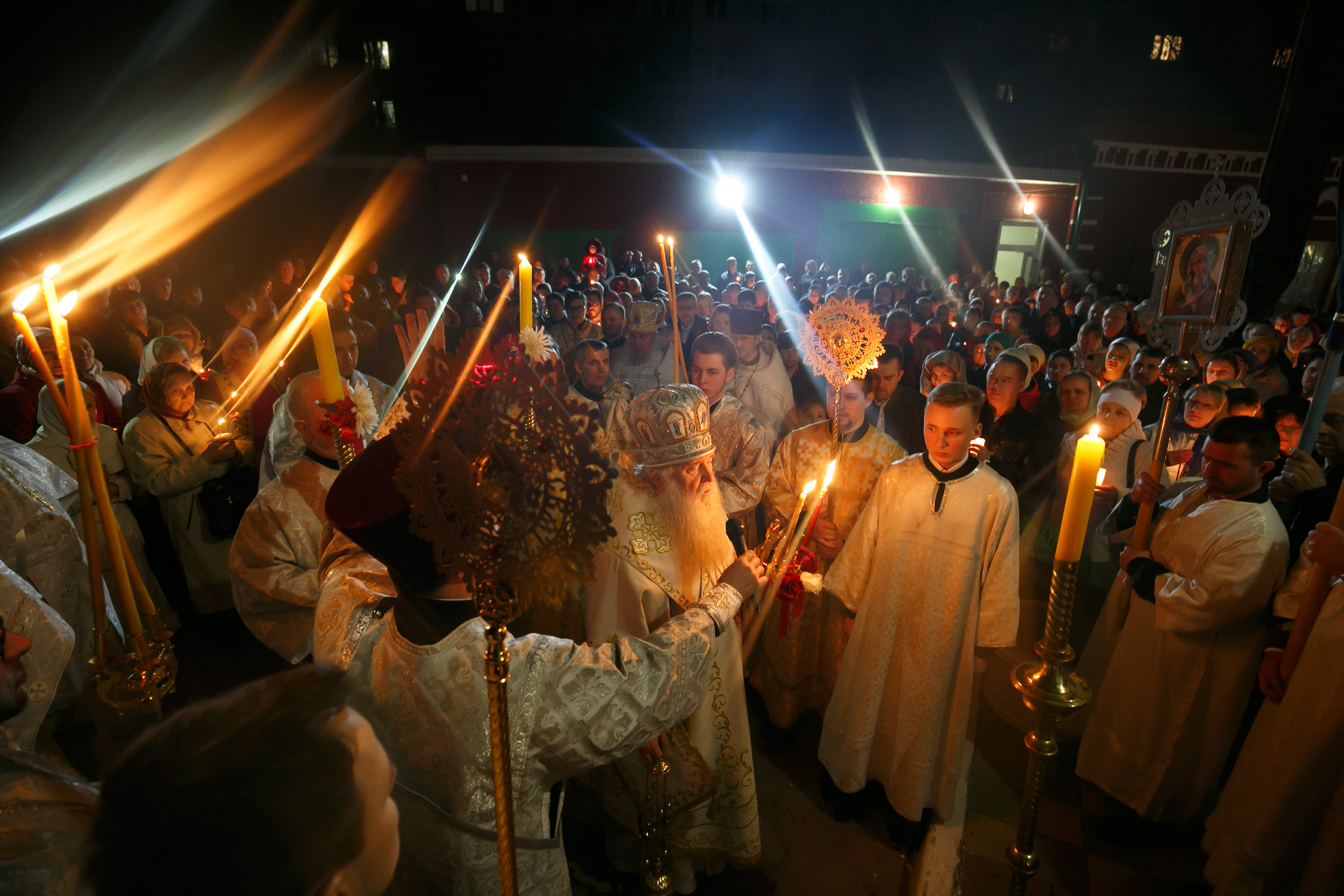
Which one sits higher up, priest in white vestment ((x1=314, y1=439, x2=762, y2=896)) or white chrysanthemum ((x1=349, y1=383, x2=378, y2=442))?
white chrysanthemum ((x1=349, y1=383, x2=378, y2=442))

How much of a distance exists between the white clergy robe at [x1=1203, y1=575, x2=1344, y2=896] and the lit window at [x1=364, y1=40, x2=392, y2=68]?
84.2 feet

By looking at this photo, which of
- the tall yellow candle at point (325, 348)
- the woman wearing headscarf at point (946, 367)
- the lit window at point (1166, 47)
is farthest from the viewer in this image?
the lit window at point (1166, 47)

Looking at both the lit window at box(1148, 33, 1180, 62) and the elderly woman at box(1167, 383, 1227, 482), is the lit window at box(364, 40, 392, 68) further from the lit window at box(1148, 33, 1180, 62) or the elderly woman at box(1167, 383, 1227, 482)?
the lit window at box(1148, 33, 1180, 62)

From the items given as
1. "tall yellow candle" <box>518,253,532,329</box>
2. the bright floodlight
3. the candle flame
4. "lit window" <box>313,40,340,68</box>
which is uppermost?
"lit window" <box>313,40,340,68</box>

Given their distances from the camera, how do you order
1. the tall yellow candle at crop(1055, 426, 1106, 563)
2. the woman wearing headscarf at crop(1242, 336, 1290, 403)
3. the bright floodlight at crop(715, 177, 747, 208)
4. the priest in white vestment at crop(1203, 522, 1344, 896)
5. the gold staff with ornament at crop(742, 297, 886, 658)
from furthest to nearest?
the bright floodlight at crop(715, 177, 747, 208), the woman wearing headscarf at crop(1242, 336, 1290, 403), the gold staff with ornament at crop(742, 297, 886, 658), the priest in white vestment at crop(1203, 522, 1344, 896), the tall yellow candle at crop(1055, 426, 1106, 563)

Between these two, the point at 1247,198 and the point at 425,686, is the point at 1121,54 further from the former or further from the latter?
the point at 425,686

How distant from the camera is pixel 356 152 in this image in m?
19.0

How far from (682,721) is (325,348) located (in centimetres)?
178

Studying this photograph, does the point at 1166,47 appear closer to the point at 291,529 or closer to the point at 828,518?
the point at 828,518

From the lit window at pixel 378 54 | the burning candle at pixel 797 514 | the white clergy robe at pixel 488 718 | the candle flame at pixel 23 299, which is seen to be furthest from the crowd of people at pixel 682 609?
the lit window at pixel 378 54

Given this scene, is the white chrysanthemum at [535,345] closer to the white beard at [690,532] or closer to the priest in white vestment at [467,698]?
the priest in white vestment at [467,698]

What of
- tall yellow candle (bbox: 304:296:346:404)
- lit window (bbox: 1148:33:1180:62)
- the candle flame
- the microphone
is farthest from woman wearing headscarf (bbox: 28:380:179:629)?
lit window (bbox: 1148:33:1180:62)

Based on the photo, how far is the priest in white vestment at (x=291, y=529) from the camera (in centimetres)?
282

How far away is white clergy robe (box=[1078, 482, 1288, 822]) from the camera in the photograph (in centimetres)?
242
